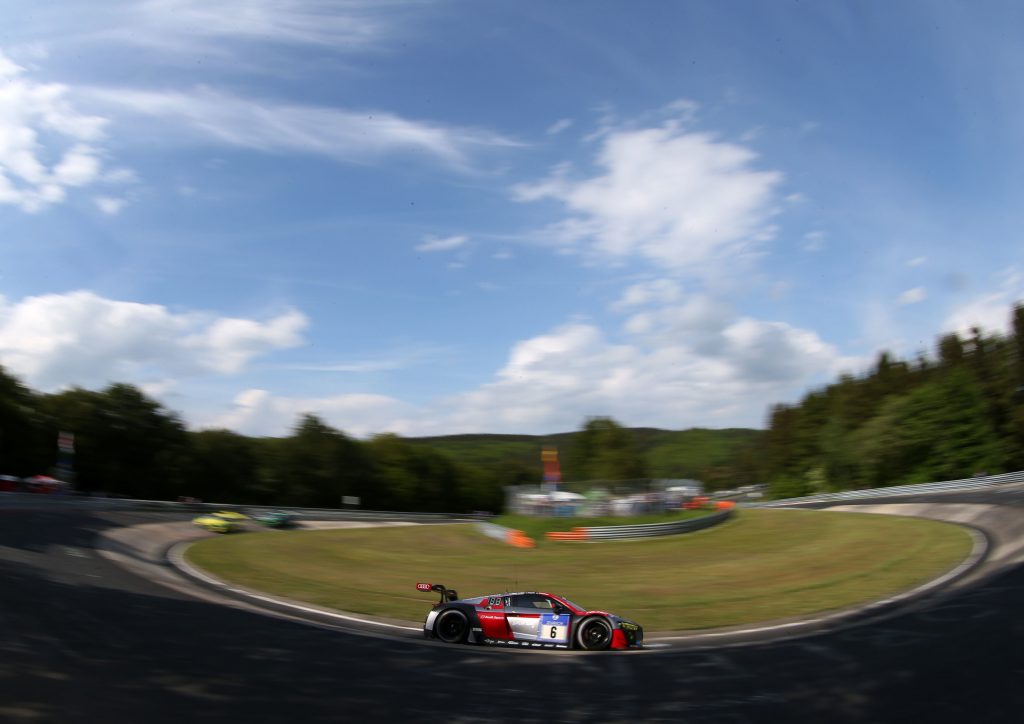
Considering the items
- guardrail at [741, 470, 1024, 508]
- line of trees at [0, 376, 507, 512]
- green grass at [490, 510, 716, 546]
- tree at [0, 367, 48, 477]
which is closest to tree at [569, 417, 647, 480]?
line of trees at [0, 376, 507, 512]

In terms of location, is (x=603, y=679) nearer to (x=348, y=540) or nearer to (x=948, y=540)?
(x=948, y=540)

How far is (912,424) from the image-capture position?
218 feet

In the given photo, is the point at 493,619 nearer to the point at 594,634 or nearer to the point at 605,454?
the point at 594,634

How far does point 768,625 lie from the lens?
14023 millimetres

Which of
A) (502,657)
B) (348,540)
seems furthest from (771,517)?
(502,657)

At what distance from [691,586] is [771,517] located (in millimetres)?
17845

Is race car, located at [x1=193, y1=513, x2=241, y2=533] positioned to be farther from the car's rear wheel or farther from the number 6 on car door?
the car's rear wheel

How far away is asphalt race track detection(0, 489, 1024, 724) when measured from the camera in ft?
25.2

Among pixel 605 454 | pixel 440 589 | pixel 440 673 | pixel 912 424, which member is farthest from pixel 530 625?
pixel 605 454

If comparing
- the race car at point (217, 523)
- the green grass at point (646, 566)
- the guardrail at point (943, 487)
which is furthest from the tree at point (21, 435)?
the guardrail at point (943, 487)

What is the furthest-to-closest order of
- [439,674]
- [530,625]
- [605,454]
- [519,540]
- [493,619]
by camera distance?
[605,454] → [519,540] → [493,619] → [530,625] → [439,674]

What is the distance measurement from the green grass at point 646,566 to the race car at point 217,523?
6.12ft

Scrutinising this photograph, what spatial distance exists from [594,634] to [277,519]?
96.0 feet

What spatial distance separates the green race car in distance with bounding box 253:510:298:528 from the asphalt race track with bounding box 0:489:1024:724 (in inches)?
945
